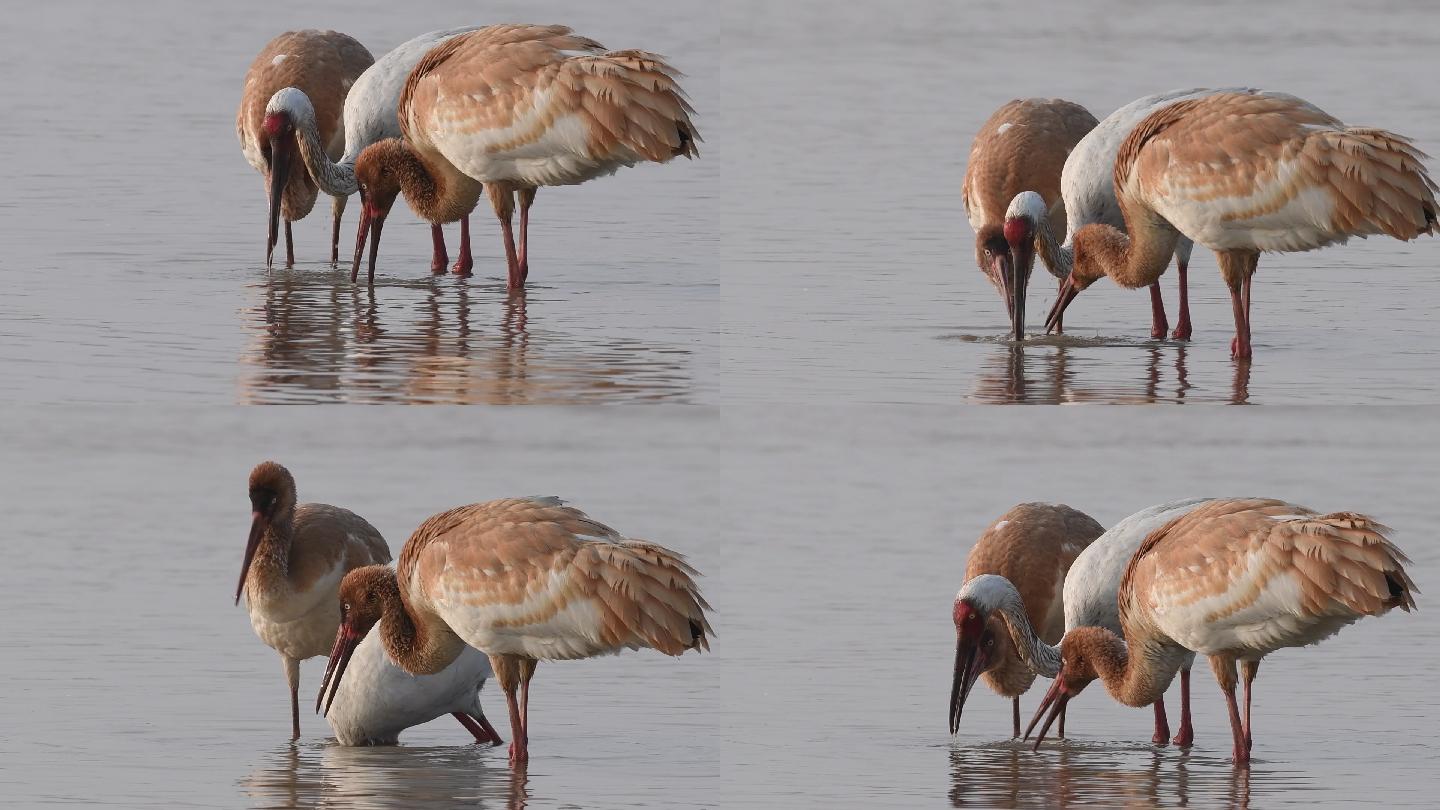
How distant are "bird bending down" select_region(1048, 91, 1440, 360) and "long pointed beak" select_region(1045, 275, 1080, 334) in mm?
930

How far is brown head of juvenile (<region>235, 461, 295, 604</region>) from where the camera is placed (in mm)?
13195

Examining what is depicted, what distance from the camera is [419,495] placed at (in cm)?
1620

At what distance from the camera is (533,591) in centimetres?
1139

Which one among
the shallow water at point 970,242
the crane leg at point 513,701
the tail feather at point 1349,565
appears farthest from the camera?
the shallow water at point 970,242

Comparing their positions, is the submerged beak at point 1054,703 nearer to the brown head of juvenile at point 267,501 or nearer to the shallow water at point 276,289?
the shallow water at point 276,289

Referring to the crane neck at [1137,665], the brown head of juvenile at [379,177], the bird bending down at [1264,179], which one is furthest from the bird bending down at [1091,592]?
the brown head of juvenile at [379,177]

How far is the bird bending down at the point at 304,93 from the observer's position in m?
15.6

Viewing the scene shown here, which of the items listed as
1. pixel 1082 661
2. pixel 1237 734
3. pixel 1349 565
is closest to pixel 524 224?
pixel 1082 661

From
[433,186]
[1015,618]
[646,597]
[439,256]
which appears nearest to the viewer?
[646,597]

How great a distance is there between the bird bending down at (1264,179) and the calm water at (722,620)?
2.02 m

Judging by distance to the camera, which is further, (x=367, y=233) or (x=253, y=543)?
(x=367, y=233)

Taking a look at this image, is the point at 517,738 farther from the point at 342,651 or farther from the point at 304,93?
the point at 304,93

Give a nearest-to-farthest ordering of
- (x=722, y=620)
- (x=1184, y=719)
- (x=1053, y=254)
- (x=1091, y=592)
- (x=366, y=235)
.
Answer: (x=1184, y=719) → (x=1091, y=592) → (x=722, y=620) → (x=1053, y=254) → (x=366, y=235)

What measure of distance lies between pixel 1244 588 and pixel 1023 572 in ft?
6.89
